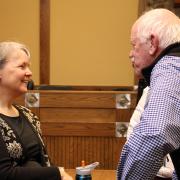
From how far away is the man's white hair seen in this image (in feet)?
4.34

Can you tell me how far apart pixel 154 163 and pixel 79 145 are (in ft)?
7.20

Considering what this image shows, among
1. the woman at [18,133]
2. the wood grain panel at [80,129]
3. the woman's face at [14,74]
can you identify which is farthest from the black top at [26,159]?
the wood grain panel at [80,129]

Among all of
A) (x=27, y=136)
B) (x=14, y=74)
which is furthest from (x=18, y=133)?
(x=14, y=74)

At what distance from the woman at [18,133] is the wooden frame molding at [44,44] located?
1836mm

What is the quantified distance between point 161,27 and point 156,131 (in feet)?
1.25

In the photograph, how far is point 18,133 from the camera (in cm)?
192

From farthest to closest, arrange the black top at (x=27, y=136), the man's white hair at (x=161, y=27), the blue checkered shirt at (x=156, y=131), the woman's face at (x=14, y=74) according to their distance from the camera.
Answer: the woman's face at (x=14, y=74)
the black top at (x=27, y=136)
the man's white hair at (x=161, y=27)
the blue checkered shirt at (x=156, y=131)

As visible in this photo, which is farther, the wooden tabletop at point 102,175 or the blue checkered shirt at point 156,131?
the wooden tabletop at point 102,175

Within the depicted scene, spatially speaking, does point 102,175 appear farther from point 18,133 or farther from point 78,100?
point 78,100

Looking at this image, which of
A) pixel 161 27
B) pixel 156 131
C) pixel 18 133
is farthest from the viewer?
pixel 18 133

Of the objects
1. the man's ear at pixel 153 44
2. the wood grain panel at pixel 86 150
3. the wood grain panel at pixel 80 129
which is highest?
the man's ear at pixel 153 44

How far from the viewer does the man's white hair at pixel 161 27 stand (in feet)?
4.34

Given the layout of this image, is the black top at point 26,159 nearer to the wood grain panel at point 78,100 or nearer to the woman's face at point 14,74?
the woman's face at point 14,74

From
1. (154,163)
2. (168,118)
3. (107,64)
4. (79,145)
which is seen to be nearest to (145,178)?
(154,163)
